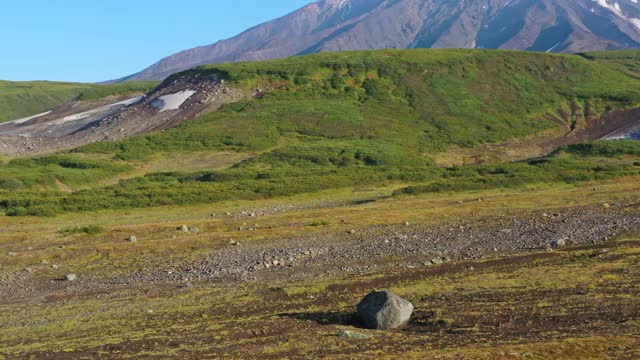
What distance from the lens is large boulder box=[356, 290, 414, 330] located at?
25.5m

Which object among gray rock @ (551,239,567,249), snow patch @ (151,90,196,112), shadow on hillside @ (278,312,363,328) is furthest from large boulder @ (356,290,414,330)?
snow patch @ (151,90,196,112)

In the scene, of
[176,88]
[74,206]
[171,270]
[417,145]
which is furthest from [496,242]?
[176,88]

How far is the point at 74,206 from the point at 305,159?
46.1m

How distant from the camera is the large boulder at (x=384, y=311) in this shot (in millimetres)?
25484

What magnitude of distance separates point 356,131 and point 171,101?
135 ft

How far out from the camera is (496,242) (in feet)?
145

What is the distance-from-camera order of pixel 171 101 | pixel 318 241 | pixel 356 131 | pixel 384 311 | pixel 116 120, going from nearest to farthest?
pixel 384 311, pixel 318 241, pixel 356 131, pixel 116 120, pixel 171 101

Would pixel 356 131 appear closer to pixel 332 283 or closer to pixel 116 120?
pixel 116 120

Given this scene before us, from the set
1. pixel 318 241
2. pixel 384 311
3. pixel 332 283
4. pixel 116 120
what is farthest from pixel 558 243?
pixel 116 120

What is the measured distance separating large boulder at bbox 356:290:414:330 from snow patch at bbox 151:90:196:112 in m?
125

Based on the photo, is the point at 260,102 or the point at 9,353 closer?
the point at 9,353

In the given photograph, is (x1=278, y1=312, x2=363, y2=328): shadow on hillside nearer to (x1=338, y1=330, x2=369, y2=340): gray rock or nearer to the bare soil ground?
the bare soil ground

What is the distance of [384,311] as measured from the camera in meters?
25.5

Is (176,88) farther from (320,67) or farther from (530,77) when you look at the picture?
(530,77)
